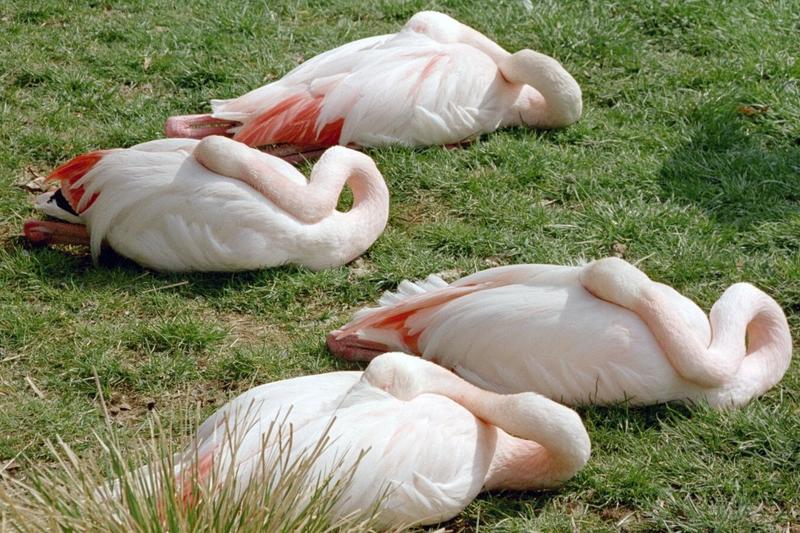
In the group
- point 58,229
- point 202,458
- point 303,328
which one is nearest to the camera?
point 202,458

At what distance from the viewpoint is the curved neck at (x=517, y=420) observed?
11.9ft

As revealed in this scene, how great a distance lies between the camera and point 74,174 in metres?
5.22

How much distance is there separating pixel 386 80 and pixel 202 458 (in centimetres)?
283

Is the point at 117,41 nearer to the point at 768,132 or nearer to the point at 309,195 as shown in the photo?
the point at 309,195

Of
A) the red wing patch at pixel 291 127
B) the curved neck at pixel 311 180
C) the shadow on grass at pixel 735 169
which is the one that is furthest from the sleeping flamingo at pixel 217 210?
the shadow on grass at pixel 735 169

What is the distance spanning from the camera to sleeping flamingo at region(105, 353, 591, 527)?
3.44 meters

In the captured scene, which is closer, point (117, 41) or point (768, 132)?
point (768, 132)

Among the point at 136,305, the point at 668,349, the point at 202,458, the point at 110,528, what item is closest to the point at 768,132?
the point at 668,349

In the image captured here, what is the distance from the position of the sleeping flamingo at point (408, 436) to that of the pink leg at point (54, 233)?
1718 millimetres

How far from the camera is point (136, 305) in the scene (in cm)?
480

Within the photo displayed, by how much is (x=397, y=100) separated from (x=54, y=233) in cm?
176

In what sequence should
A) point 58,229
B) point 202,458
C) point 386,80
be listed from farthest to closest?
1. point 386,80
2. point 58,229
3. point 202,458

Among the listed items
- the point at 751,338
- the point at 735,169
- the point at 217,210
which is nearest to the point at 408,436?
the point at 751,338

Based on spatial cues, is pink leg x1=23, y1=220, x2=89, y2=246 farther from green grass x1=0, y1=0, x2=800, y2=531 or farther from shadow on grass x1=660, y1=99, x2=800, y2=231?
shadow on grass x1=660, y1=99, x2=800, y2=231
